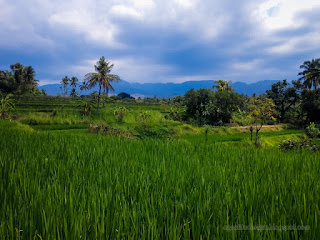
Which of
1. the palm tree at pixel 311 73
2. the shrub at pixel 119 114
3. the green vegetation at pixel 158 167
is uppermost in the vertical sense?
the palm tree at pixel 311 73

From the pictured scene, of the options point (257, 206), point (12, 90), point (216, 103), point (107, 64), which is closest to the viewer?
point (257, 206)

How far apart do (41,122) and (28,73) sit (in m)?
49.0

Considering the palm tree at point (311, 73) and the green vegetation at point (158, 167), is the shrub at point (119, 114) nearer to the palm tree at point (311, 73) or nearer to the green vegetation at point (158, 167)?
the green vegetation at point (158, 167)

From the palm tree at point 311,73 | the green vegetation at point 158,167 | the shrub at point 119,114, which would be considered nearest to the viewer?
the green vegetation at point 158,167

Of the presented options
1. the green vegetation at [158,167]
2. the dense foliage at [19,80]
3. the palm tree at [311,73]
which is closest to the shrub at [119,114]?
the green vegetation at [158,167]

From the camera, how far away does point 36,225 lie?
132 centimetres

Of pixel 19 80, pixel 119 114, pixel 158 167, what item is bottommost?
pixel 158 167

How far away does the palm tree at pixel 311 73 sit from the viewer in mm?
41656

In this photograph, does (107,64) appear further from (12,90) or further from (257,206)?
(257,206)

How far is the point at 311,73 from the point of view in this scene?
41.7 meters

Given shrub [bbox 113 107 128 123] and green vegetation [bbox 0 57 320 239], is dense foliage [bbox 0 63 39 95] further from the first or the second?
shrub [bbox 113 107 128 123]

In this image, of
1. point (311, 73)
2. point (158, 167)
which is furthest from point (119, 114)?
point (311, 73)

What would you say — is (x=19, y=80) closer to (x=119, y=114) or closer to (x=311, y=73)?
(x=119, y=114)

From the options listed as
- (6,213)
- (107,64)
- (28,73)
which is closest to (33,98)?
(107,64)
